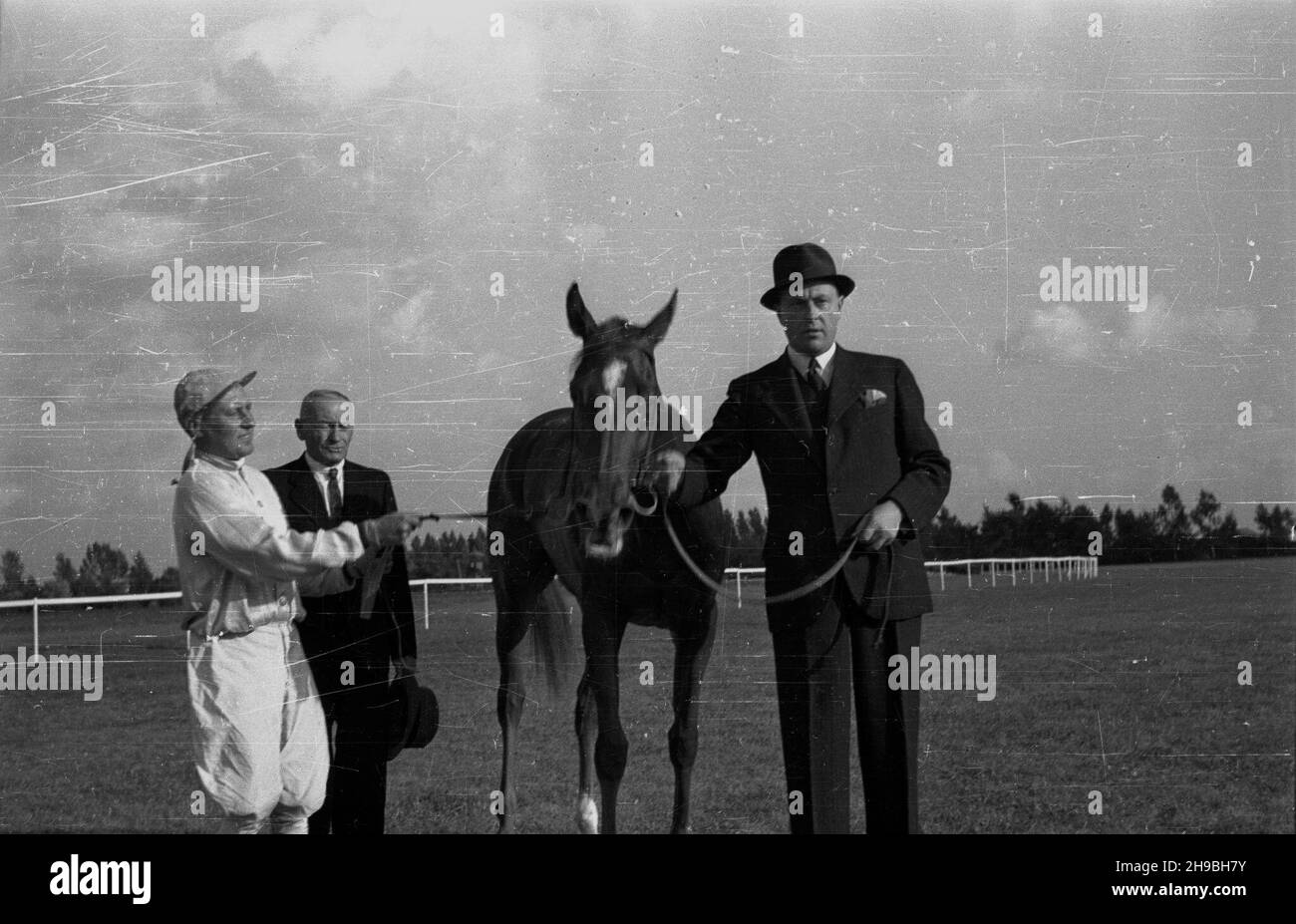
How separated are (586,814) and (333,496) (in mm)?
1532

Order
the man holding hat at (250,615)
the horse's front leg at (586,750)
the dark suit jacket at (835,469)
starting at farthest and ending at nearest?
1. the horse's front leg at (586,750)
2. the dark suit jacket at (835,469)
3. the man holding hat at (250,615)

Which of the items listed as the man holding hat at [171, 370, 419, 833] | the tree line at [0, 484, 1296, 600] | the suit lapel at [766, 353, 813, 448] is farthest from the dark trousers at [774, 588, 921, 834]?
the man holding hat at [171, 370, 419, 833]

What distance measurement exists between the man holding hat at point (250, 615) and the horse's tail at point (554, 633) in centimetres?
59

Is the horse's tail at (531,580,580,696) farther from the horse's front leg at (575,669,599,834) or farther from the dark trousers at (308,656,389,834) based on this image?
the dark trousers at (308,656,389,834)

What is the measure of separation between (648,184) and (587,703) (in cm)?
198

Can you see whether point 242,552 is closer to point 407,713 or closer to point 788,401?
point 407,713

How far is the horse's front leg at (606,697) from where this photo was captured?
4.70m

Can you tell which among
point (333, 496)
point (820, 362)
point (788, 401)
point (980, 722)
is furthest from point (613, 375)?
point (980, 722)

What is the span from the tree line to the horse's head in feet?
1.29

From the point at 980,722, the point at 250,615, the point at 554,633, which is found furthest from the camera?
the point at 554,633

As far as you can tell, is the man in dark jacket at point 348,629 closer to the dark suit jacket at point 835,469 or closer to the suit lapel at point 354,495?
the suit lapel at point 354,495

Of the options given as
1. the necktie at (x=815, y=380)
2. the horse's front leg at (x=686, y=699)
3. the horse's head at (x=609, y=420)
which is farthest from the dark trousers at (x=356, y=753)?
the necktie at (x=815, y=380)

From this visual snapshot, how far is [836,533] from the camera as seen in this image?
4668 mm
